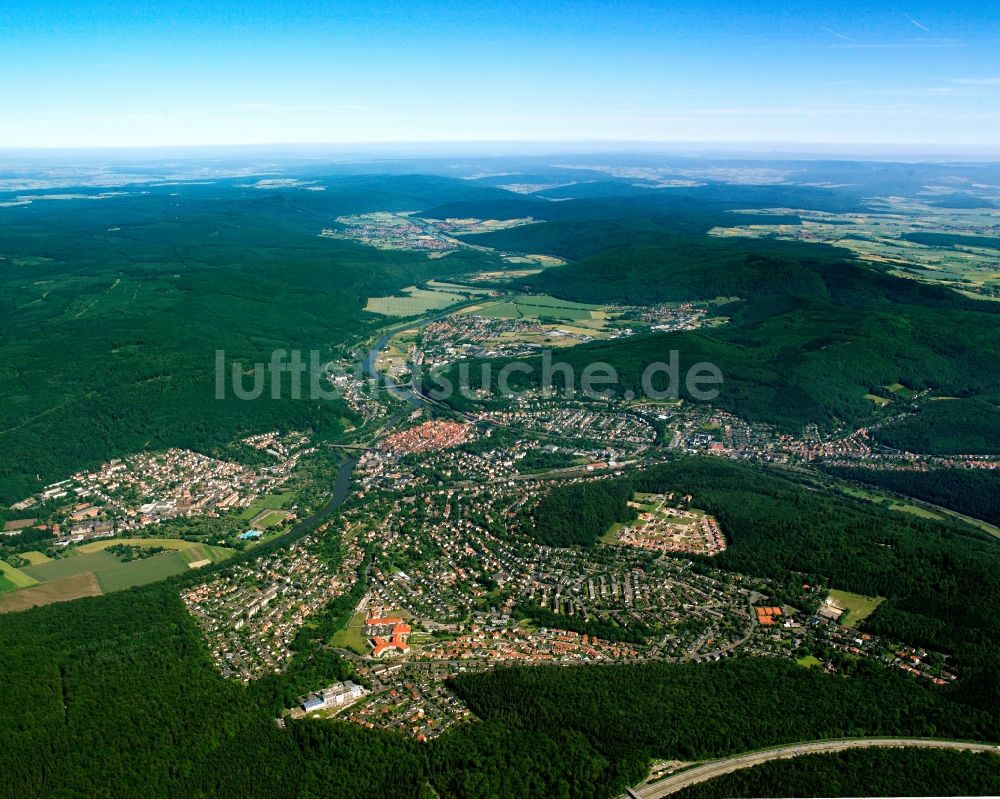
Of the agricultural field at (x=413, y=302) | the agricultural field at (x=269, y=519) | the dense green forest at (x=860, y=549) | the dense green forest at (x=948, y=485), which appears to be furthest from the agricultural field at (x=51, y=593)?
the agricultural field at (x=413, y=302)

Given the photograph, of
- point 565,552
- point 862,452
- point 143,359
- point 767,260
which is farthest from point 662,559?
point 767,260

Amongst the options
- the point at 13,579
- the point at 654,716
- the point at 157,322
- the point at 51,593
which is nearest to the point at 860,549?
the point at 654,716

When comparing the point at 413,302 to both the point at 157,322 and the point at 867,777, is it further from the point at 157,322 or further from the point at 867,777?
the point at 867,777

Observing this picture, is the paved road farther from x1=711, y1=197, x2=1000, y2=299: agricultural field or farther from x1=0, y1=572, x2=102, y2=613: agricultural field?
x1=711, y1=197, x2=1000, y2=299: agricultural field

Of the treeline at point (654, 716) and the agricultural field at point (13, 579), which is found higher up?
the treeline at point (654, 716)

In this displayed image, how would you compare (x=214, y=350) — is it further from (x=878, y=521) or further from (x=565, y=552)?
(x=878, y=521)

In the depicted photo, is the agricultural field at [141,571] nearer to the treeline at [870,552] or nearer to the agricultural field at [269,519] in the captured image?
the agricultural field at [269,519]
